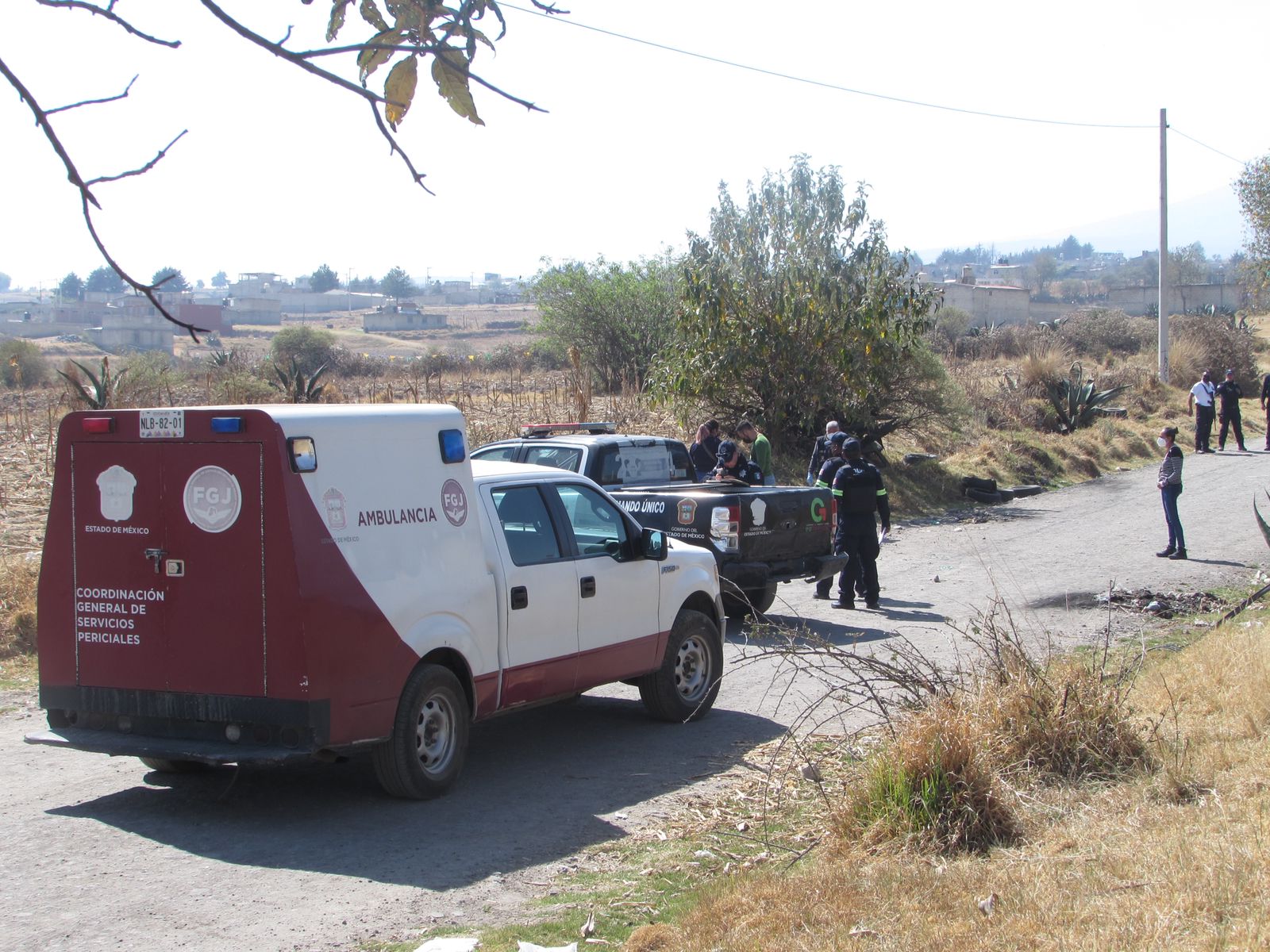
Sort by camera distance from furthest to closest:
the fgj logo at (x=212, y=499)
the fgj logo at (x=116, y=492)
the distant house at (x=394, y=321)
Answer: the distant house at (x=394, y=321) < the fgj logo at (x=116, y=492) < the fgj logo at (x=212, y=499)

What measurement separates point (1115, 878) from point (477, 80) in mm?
3823

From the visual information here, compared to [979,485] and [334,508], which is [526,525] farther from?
[979,485]

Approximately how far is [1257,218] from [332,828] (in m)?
42.5

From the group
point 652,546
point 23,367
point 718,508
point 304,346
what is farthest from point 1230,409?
point 23,367

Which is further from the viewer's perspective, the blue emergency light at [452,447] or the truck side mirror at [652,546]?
the truck side mirror at [652,546]

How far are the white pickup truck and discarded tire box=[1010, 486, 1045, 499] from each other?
17629 millimetres

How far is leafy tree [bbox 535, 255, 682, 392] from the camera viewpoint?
35.9 metres

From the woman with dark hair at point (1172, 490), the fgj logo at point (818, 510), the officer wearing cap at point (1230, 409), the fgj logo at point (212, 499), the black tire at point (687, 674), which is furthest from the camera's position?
the officer wearing cap at point (1230, 409)

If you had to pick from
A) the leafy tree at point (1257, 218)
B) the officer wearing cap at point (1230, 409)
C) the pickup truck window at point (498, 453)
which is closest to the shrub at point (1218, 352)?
the leafy tree at point (1257, 218)

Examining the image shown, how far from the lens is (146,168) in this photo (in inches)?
116

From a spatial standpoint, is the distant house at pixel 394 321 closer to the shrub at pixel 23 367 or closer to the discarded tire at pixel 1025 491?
the shrub at pixel 23 367

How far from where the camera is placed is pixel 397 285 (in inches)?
6727

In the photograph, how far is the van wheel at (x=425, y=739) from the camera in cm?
672

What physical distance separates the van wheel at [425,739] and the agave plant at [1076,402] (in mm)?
25444
